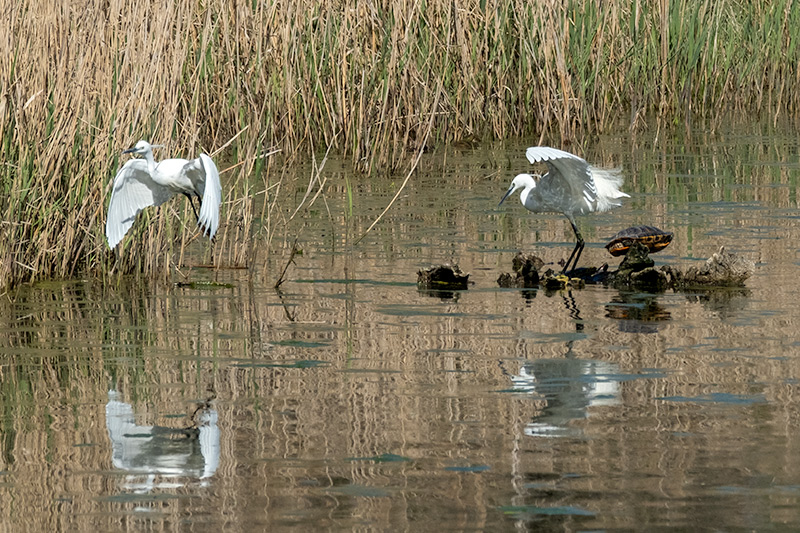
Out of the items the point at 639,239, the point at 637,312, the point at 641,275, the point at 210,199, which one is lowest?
the point at 637,312

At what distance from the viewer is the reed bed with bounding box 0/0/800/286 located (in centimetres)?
674

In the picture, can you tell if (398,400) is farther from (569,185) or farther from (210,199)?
(569,185)

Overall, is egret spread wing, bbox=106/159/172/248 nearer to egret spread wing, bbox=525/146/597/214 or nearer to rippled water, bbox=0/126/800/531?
rippled water, bbox=0/126/800/531

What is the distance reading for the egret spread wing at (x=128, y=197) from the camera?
250 inches

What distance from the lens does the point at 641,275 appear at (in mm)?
6734

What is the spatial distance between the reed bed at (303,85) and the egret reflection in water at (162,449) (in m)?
2.67

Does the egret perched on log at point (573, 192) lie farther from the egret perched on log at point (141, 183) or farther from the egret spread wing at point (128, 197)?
the egret spread wing at point (128, 197)

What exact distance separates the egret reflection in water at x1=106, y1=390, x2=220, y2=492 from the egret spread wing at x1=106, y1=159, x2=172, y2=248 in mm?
2078

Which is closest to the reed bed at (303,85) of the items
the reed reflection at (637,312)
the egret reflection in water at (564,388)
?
the reed reflection at (637,312)

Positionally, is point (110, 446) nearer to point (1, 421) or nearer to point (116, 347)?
point (1, 421)

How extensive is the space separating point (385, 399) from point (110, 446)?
1.00 metres

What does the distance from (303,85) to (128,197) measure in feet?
15.8

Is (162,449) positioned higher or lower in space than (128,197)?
lower

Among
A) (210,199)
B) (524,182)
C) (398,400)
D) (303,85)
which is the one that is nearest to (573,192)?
(524,182)
